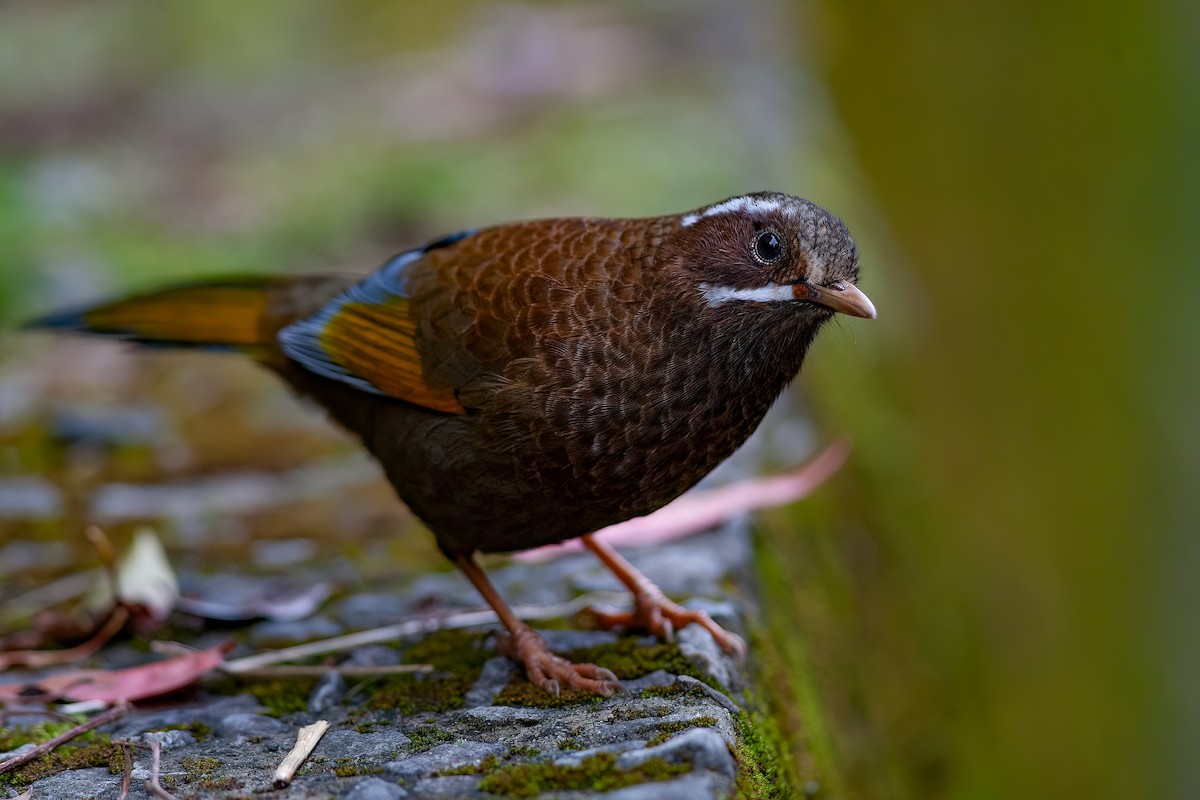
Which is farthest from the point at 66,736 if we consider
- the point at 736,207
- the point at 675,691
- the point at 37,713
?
the point at 736,207

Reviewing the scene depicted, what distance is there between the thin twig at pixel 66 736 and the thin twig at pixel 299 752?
1.72 feet

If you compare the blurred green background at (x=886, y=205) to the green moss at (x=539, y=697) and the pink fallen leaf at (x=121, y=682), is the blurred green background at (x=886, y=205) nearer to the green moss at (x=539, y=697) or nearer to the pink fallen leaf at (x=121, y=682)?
the pink fallen leaf at (x=121, y=682)

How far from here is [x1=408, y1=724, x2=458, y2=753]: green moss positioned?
2792 millimetres

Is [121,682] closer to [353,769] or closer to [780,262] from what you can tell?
[353,769]

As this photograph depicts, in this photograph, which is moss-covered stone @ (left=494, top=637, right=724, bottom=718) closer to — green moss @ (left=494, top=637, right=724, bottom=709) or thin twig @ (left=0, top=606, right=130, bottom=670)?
green moss @ (left=494, top=637, right=724, bottom=709)

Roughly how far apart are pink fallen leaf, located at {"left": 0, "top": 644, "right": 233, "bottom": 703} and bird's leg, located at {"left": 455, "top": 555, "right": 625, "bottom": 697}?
792 millimetres

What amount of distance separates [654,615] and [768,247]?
1.02 metres

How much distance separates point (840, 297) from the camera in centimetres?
305

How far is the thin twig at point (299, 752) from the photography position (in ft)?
8.74

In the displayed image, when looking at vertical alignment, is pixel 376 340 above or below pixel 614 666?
above

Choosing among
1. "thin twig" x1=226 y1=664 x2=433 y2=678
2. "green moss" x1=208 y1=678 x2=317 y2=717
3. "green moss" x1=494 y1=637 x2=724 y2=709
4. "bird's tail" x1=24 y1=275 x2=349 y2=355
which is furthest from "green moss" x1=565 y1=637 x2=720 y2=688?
"bird's tail" x1=24 y1=275 x2=349 y2=355

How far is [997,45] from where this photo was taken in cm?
930

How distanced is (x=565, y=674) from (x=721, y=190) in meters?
3.72

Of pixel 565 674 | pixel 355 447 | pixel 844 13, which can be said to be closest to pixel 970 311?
pixel 844 13
